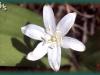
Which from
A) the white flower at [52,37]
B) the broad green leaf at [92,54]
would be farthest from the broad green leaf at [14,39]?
the broad green leaf at [92,54]

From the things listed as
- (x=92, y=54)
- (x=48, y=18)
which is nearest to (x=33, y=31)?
(x=48, y=18)

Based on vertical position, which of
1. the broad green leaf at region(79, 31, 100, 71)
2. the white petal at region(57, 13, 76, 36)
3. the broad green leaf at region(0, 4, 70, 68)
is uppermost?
the white petal at region(57, 13, 76, 36)

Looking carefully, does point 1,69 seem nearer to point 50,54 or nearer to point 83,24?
point 50,54

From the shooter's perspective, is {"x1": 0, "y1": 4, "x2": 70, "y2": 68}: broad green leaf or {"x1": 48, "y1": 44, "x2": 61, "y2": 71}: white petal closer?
{"x1": 48, "y1": 44, "x2": 61, "y2": 71}: white petal

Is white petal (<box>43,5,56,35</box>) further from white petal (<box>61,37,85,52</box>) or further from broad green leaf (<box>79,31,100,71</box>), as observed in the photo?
broad green leaf (<box>79,31,100,71</box>)

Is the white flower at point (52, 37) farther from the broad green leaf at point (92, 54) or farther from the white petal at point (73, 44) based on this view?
the broad green leaf at point (92, 54)

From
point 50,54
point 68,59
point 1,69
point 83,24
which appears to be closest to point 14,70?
point 1,69

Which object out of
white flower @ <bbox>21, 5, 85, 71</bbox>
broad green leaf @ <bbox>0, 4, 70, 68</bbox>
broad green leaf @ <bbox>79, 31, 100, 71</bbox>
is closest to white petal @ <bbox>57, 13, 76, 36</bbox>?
white flower @ <bbox>21, 5, 85, 71</bbox>
